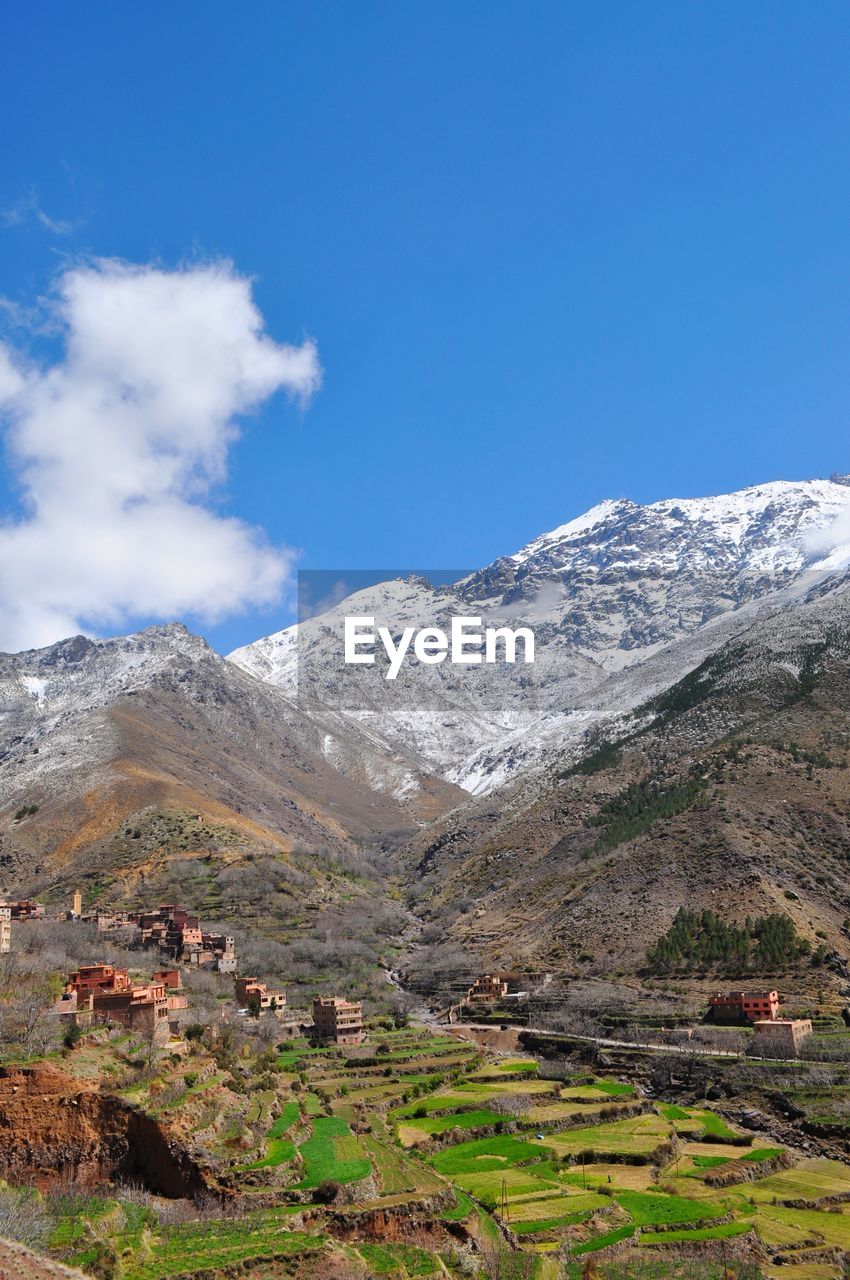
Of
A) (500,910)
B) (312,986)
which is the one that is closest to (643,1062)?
(312,986)

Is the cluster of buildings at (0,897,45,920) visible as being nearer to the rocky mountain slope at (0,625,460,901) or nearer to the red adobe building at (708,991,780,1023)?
the rocky mountain slope at (0,625,460,901)

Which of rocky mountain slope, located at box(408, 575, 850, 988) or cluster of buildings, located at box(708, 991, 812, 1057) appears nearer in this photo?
cluster of buildings, located at box(708, 991, 812, 1057)

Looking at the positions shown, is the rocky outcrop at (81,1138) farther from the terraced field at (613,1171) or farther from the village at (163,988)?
the terraced field at (613,1171)

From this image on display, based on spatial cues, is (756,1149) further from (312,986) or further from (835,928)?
(312,986)

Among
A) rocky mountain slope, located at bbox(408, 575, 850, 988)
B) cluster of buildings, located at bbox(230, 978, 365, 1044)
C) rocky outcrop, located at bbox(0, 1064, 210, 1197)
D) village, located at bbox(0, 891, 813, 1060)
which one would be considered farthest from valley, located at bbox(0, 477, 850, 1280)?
cluster of buildings, located at bbox(230, 978, 365, 1044)

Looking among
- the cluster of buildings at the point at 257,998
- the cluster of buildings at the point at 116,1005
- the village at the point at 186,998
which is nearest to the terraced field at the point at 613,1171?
the village at the point at 186,998
